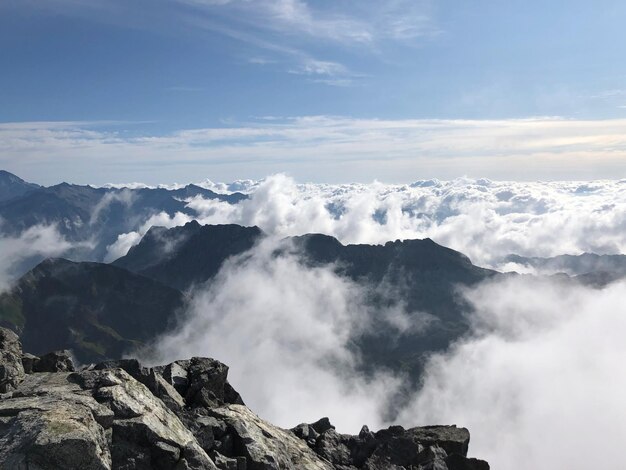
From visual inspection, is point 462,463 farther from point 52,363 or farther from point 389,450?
point 52,363

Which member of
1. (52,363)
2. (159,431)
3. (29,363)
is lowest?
(52,363)

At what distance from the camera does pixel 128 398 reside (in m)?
34.9

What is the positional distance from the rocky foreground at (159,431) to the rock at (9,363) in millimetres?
99

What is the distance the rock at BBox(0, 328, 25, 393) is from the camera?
3791 centimetres

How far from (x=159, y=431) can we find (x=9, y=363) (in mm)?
17388

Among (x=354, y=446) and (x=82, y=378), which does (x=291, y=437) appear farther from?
(x=82, y=378)

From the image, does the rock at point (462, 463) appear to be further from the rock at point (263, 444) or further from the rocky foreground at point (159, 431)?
the rock at point (263, 444)

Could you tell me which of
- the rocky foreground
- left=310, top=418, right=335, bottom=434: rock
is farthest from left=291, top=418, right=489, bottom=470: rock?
left=310, top=418, right=335, bottom=434: rock

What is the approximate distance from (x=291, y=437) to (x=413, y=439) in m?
14.9

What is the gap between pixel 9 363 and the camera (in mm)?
40250

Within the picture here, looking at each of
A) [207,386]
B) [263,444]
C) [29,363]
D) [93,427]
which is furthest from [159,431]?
[29,363]

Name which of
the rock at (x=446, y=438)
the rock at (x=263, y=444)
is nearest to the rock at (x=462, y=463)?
the rock at (x=446, y=438)

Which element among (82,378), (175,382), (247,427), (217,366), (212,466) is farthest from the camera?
(217,366)

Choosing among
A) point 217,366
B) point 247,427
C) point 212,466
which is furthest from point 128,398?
point 217,366
